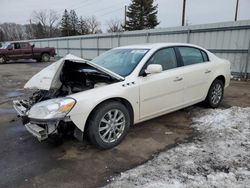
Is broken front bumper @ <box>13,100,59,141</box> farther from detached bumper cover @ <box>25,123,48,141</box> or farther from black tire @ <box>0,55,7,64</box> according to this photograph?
black tire @ <box>0,55,7,64</box>

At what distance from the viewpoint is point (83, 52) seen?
19.5 m

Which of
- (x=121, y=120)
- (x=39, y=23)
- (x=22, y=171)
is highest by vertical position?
(x=39, y=23)

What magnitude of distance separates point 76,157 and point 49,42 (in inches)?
1012

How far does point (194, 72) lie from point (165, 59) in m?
0.73

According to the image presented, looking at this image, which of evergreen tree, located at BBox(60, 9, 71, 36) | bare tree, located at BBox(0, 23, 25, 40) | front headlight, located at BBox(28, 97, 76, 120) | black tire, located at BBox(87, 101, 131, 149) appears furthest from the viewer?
bare tree, located at BBox(0, 23, 25, 40)

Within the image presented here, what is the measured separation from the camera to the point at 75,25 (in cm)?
5147

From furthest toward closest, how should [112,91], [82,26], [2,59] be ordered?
[82,26] → [2,59] → [112,91]

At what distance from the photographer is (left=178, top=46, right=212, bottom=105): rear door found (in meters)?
4.09

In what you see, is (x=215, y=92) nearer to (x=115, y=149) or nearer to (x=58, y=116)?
(x=115, y=149)

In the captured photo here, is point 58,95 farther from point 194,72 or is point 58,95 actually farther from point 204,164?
point 194,72

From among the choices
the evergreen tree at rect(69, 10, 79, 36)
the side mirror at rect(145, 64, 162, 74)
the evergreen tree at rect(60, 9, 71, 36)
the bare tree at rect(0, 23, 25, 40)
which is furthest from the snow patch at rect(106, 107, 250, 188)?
the bare tree at rect(0, 23, 25, 40)

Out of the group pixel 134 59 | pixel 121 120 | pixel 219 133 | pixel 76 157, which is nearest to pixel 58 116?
pixel 76 157

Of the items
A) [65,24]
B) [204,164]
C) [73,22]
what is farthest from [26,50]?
[73,22]

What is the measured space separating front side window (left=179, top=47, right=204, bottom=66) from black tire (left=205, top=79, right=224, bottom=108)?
694 millimetres
